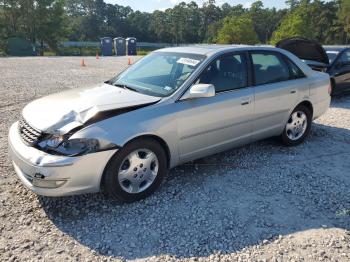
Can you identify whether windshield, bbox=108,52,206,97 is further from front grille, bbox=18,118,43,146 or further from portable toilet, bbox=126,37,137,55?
portable toilet, bbox=126,37,137,55

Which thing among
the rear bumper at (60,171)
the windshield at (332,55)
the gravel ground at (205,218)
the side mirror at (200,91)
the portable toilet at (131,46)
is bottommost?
the gravel ground at (205,218)

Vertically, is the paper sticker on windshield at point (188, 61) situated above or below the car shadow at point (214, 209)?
above

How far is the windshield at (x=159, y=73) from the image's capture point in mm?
4109

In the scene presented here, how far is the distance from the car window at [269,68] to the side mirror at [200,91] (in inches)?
44.5

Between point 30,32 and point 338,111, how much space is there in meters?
47.3

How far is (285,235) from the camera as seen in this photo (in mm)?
3266

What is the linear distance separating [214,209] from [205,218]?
204 millimetres

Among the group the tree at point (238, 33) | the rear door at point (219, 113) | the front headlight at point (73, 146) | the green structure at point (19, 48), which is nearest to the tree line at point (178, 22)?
the tree at point (238, 33)

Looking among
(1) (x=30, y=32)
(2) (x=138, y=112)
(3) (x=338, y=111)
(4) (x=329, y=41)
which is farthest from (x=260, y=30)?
(2) (x=138, y=112)

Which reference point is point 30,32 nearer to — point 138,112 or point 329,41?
point 138,112

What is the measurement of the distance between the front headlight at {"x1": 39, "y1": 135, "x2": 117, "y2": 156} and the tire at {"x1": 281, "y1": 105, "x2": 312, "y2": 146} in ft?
10.5

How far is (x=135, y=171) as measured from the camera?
3689 mm

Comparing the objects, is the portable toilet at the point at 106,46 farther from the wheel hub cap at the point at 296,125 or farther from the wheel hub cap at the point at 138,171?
the wheel hub cap at the point at 138,171

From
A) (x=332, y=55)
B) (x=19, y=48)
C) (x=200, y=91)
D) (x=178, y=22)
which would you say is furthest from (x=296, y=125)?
(x=178, y=22)
